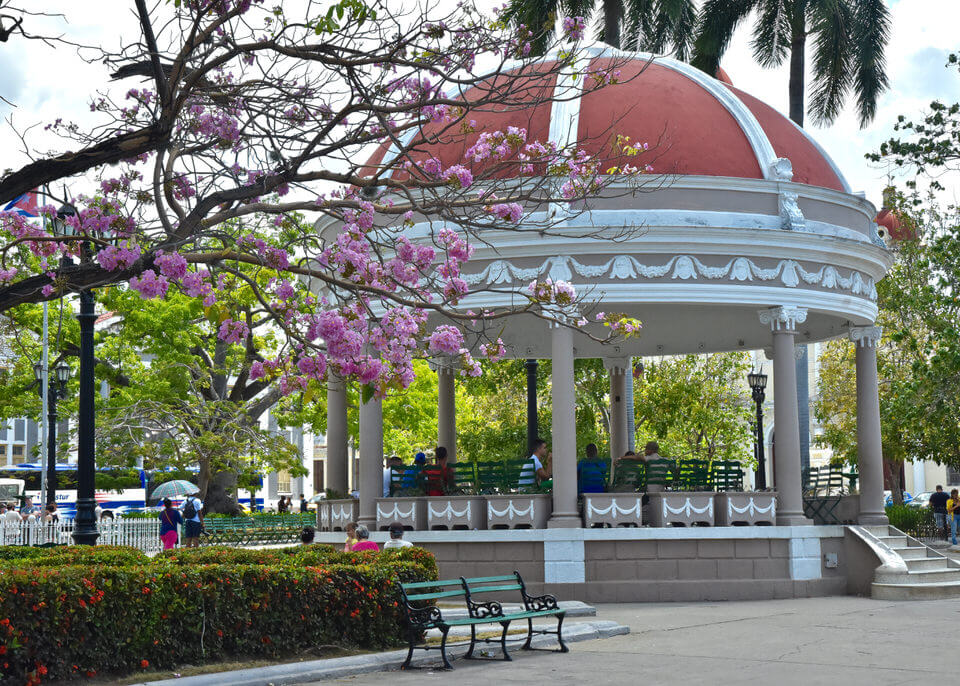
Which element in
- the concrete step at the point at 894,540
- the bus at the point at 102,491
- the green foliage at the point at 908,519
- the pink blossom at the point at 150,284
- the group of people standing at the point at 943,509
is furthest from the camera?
the bus at the point at 102,491

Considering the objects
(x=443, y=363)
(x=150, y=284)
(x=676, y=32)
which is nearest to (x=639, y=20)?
(x=676, y=32)

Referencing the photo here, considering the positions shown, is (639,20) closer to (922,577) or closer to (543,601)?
(922,577)

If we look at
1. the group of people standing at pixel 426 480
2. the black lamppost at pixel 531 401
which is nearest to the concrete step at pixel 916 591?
the group of people standing at pixel 426 480

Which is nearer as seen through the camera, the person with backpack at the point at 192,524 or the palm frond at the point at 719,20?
the person with backpack at the point at 192,524

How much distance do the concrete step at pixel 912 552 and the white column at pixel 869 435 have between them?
0.80m

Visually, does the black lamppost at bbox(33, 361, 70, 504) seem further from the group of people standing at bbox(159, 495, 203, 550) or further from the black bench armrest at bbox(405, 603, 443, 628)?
the black bench armrest at bbox(405, 603, 443, 628)

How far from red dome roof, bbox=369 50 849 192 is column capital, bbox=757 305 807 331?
2.37 meters

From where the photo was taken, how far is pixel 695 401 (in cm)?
3872

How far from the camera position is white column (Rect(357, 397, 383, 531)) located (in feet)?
66.6

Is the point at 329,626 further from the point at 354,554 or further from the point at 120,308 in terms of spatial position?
the point at 120,308

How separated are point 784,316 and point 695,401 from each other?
1883 centimetres

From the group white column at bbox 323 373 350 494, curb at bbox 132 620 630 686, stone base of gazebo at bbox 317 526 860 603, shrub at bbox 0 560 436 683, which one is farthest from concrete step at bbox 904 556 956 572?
shrub at bbox 0 560 436 683

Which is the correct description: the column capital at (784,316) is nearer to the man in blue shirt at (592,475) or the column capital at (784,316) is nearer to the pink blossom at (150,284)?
the man in blue shirt at (592,475)

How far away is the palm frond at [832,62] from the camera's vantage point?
33.1m
